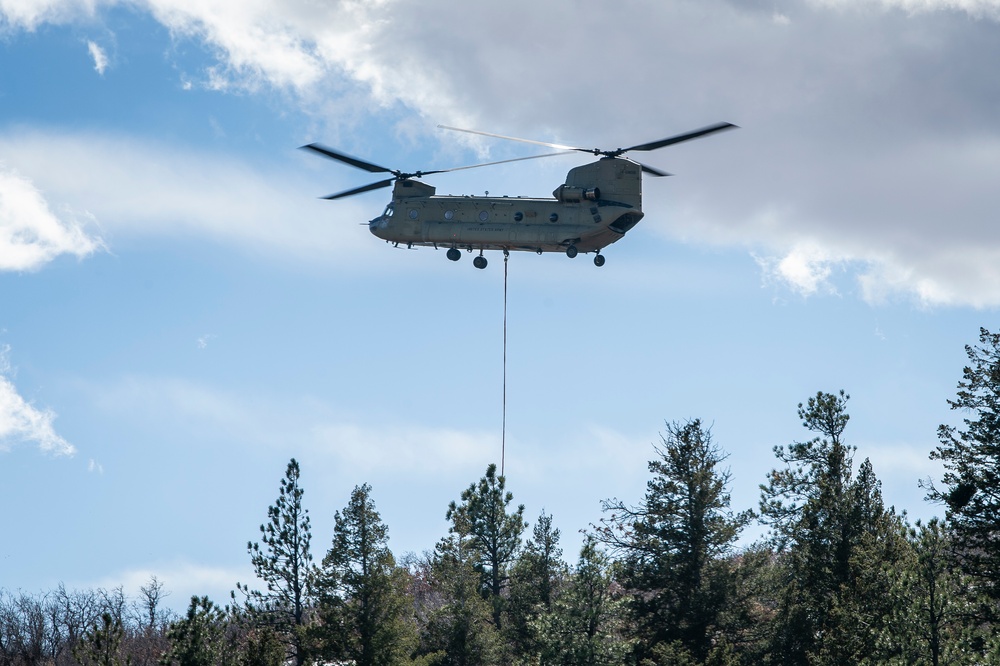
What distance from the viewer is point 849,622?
46781 mm

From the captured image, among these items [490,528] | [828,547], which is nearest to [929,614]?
[828,547]

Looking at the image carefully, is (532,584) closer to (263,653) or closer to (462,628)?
(462,628)

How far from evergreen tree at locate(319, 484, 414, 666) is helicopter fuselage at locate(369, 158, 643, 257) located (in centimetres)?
1206

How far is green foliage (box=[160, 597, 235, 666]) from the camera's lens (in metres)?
41.4

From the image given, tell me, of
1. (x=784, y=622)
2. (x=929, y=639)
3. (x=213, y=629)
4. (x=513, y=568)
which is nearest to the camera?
(x=929, y=639)

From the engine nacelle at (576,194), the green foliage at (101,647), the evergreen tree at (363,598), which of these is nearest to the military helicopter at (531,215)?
the engine nacelle at (576,194)

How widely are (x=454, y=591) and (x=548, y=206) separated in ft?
57.3

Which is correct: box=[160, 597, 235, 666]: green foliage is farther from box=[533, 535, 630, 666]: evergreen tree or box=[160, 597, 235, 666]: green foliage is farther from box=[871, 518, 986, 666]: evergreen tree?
box=[871, 518, 986, 666]: evergreen tree

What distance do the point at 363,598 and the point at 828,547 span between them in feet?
62.3

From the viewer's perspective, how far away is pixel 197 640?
41531 mm

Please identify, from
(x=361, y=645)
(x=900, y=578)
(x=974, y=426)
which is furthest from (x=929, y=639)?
(x=361, y=645)

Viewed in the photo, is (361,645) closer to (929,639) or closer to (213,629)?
(213,629)

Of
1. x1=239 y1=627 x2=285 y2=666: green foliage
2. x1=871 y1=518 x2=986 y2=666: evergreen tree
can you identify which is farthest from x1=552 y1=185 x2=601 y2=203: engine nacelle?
x1=239 y1=627 x2=285 y2=666: green foliage

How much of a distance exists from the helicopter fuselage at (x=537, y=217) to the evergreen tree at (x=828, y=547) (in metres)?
11.3
